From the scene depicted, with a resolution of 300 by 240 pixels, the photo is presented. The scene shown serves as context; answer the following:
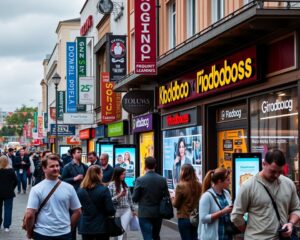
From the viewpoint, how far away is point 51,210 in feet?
27.5

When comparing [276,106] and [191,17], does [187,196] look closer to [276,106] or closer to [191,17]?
[276,106]

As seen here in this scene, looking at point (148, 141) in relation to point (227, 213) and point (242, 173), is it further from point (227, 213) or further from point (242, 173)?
point (227, 213)

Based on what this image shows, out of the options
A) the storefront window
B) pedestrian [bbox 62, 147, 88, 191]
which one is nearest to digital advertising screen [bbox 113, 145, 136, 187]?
the storefront window

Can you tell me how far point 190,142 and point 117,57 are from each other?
373 inches

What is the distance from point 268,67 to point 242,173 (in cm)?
378

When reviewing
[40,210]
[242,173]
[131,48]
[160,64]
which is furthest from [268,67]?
[131,48]

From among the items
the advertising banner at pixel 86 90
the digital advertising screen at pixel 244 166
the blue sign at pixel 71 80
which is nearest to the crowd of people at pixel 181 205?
the digital advertising screen at pixel 244 166

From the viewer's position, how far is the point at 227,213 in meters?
8.96

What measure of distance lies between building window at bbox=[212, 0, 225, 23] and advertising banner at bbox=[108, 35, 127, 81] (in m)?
10.4

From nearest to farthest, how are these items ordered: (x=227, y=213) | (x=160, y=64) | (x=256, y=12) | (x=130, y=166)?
(x=227, y=213), (x=256, y=12), (x=160, y=64), (x=130, y=166)

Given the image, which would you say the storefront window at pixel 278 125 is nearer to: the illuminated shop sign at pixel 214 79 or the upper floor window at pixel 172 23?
the illuminated shop sign at pixel 214 79

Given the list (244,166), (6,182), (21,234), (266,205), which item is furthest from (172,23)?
(266,205)

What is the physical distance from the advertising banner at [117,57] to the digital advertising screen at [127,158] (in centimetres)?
659

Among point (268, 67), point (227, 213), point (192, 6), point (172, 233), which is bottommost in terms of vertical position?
point (172, 233)
